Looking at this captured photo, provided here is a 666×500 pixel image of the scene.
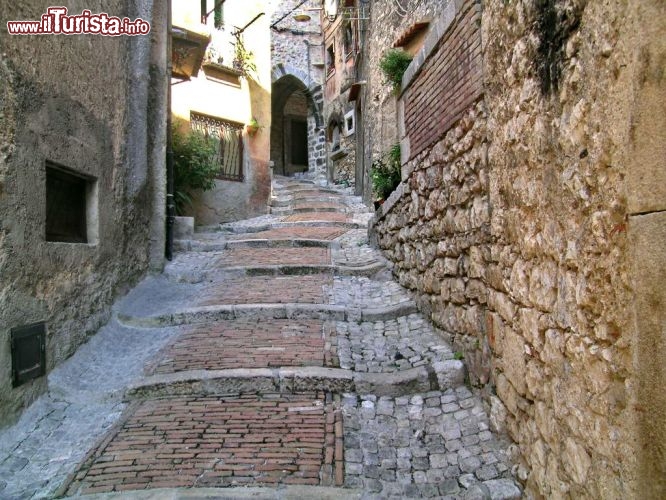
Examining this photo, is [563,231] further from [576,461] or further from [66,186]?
[66,186]

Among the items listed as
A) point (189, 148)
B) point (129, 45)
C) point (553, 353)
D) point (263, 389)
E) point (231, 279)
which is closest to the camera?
point (553, 353)

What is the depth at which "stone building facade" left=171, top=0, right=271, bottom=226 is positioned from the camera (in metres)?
9.18

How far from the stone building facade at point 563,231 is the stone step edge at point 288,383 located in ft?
1.27

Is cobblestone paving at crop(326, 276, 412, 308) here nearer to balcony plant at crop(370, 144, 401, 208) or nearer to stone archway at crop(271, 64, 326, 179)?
balcony plant at crop(370, 144, 401, 208)

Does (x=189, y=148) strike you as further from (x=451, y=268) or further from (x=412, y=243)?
(x=451, y=268)

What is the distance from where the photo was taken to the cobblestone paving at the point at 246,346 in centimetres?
358

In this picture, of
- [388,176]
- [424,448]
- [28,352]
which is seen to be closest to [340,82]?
[388,176]

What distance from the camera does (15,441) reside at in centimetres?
283

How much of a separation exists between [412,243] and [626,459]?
3296mm

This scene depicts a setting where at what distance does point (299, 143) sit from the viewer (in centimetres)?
2228

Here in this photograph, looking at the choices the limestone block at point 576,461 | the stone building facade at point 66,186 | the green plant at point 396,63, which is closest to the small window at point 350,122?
the green plant at point 396,63

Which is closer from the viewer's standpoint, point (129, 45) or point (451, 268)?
point (451, 268)

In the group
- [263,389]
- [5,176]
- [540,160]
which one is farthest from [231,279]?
[540,160]

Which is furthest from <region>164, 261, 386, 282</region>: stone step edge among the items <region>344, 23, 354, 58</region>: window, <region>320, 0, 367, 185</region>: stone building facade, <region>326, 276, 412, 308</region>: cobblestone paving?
<region>344, 23, 354, 58</region>: window
